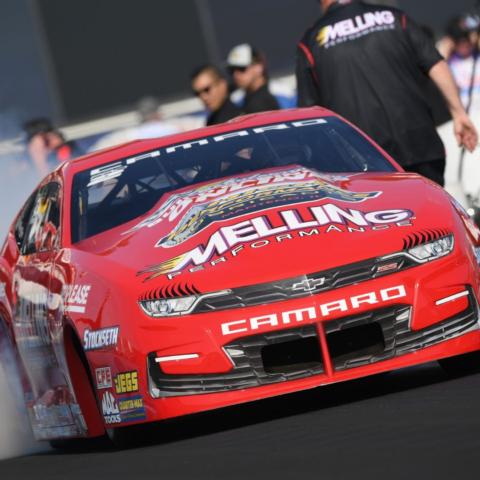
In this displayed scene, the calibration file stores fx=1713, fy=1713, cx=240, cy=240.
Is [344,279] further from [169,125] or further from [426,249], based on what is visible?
[169,125]

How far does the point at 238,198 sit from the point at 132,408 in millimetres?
1061

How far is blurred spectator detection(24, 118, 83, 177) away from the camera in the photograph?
16.8 meters

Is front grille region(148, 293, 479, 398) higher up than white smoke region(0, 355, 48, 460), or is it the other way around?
front grille region(148, 293, 479, 398)

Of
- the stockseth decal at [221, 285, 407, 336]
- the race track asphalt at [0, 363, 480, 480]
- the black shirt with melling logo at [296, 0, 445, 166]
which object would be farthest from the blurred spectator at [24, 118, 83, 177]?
the stockseth decal at [221, 285, 407, 336]

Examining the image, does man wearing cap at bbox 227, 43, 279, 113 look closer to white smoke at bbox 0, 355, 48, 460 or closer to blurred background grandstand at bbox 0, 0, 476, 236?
white smoke at bbox 0, 355, 48, 460

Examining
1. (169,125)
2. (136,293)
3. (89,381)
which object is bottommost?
(169,125)

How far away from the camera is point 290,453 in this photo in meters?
5.45

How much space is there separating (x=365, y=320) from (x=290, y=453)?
1.01m

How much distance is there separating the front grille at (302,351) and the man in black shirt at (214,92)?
20.3 feet

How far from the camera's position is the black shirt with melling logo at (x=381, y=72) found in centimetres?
939

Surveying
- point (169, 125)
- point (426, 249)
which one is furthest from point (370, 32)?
point (169, 125)

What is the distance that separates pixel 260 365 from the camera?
20.7 feet

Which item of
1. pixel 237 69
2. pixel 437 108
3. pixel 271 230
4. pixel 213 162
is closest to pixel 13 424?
pixel 213 162

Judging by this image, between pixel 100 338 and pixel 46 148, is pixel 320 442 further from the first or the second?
pixel 46 148
